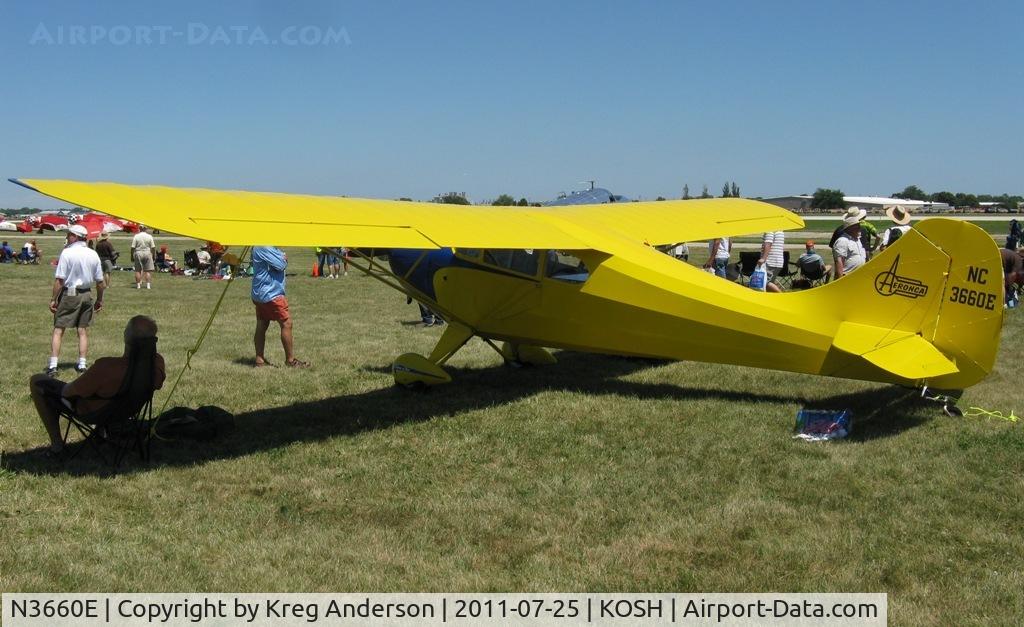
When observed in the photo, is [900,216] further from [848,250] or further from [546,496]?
[546,496]

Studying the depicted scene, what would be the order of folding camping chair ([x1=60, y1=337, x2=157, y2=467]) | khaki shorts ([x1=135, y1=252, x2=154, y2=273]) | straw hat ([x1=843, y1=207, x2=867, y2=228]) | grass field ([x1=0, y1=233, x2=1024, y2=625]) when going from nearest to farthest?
grass field ([x1=0, y1=233, x2=1024, y2=625]) → folding camping chair ([x1=60, y1=337, x2=157, y2=467]) → straw hat ([x1=843, y1=207, x2=867, y2=228]) → khaki shorts ([x1=135, y1=252, x2=154, y2=273])

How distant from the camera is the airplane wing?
501 cm

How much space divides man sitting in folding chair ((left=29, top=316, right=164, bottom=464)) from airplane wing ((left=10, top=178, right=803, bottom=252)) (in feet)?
2.79

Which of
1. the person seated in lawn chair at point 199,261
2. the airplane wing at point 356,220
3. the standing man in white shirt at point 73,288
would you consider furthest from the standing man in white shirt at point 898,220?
the person seated in lawn chair at point 199,261

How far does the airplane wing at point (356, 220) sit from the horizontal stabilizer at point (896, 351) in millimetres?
2214

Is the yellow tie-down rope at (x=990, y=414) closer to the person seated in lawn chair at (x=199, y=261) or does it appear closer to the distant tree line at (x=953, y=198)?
the person seated in lawn chair at (x=199, y=261)

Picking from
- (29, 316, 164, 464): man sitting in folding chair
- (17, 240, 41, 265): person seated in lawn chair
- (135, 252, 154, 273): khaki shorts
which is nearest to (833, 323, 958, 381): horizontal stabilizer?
(29, 316, 164, 464): man sitting in folding chair

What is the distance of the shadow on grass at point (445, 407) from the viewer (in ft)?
19.2

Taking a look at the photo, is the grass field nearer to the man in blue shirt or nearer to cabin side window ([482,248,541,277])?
the man in blue shirt

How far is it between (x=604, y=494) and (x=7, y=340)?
919cm

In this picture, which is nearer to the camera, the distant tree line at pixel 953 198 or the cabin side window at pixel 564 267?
the cabin side window at pixel 564 267

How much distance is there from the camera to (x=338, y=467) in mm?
5656

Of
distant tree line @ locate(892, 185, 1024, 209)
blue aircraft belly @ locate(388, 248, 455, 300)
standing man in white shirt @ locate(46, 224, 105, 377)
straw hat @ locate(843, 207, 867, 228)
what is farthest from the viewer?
distant tree line @ locate(892, 185, 1024, 209)

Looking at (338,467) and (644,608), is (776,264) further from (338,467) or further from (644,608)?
(644,608)
